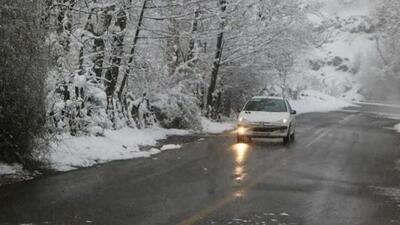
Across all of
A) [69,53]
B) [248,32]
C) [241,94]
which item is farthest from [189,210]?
[241,94]

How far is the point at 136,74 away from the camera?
22.2 meters

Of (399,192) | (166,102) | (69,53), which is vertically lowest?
(399,192)

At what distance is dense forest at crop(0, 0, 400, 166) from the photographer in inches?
453

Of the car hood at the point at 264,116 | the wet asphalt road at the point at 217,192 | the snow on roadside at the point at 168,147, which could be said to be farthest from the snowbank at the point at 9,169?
the car hood at the point at 264,116

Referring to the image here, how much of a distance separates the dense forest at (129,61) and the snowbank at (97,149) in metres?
0.47

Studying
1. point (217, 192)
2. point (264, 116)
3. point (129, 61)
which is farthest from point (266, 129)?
point (217, 192)

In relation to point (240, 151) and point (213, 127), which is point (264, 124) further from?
point (213, 127)

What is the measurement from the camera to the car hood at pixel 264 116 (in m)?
20.3

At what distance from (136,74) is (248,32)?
400 inches

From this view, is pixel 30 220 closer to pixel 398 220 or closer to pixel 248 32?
pixel 398 220

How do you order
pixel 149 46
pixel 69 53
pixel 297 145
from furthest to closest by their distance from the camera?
pixel 149 46
pixel 297 145
pixel 69 53

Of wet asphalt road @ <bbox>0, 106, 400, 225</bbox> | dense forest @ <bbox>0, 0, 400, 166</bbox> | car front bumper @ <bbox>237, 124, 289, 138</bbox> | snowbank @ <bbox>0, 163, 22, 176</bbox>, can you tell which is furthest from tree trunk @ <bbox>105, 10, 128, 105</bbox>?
snowbank @ <bbox>0, 163, 22, 176</bbox>

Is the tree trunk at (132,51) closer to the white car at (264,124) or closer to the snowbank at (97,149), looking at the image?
the snowbank at (97,149)

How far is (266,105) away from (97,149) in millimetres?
8088
